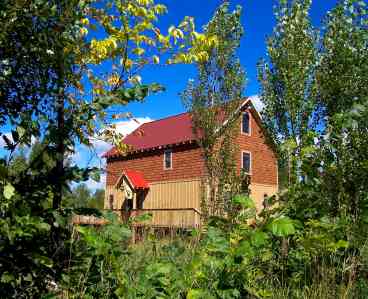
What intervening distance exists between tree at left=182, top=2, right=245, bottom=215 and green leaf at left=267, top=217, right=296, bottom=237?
14815 millimetres

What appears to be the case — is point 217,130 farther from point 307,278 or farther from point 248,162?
point 307,278

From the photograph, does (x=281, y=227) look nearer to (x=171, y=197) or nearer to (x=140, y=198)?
(x=171, y=197)

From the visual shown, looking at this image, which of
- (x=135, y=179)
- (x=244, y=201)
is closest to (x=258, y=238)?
(x=244, y=201)

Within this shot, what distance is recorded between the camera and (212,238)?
2703 millimetres

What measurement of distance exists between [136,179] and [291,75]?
1676cm

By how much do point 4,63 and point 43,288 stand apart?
1.43 meters

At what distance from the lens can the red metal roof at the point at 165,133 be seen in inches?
1107

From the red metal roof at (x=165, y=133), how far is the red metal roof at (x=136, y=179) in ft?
5.42

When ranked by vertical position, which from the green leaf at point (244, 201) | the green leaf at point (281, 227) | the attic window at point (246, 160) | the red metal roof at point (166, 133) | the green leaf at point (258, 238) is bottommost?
the green leaf at point (258, 238)

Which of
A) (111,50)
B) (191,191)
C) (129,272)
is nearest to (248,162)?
(191,191)

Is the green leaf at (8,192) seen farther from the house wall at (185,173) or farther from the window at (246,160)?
the window at (246,160)

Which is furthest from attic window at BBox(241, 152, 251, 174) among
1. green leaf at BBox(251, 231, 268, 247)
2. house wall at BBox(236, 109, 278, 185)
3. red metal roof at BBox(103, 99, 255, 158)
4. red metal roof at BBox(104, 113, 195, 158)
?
green leaf at BBox(251, 231, 268, 247)

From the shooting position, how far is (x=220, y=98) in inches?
719

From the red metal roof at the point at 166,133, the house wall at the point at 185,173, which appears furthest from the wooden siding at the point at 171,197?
the red metal roof at the point at 166,133
